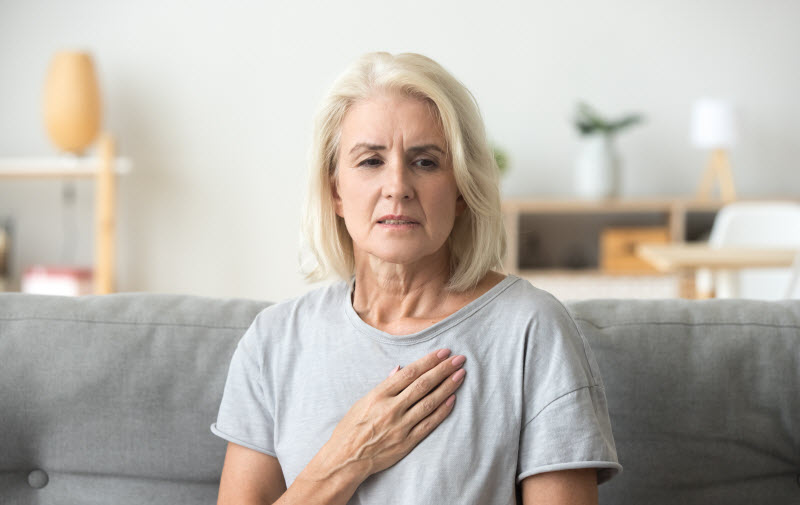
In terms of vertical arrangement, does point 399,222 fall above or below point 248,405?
above

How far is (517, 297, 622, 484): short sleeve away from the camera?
103 centimetres

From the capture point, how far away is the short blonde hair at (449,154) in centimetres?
114

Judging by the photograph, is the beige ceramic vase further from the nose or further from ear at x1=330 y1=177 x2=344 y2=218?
the nose

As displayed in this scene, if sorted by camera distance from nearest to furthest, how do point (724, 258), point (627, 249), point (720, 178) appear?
point (724, 258) → point (627, 249) → point (720, 178)

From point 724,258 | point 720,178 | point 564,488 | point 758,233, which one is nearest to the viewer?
point 564,488

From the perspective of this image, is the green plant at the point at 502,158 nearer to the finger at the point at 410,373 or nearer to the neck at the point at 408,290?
the neck at the point at 408,290

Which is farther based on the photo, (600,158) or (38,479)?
(600,158)

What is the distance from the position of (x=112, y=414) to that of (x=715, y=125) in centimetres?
395

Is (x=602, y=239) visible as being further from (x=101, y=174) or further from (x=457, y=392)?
(x=457, y=392)

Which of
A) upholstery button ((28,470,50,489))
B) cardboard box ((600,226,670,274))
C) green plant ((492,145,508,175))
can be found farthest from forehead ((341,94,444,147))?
cardboard box ((600,226,670,274))

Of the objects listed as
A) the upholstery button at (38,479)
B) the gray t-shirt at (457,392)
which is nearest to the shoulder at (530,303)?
the gray t-shirt at (457,392)

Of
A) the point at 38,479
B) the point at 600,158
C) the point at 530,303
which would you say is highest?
Answer: the point at 600,158

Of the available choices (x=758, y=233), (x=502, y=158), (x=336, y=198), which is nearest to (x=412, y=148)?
(x=336, y=198)

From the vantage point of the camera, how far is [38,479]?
1350 millimetres
